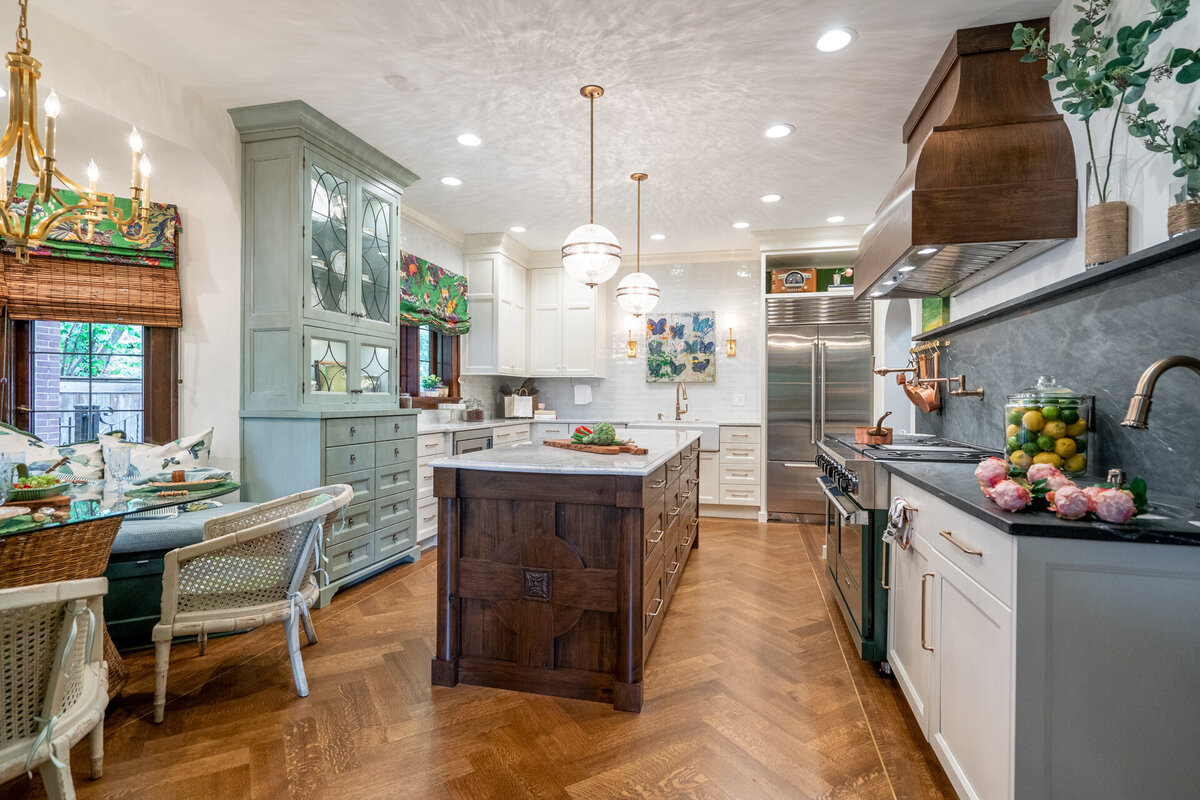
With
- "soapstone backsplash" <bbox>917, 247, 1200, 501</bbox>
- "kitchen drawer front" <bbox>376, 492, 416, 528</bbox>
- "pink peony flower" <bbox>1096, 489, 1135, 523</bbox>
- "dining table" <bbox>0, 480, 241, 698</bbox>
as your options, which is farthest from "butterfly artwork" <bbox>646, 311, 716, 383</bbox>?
"pink peony flower" <bbox>1096, 489, 1135, 523</bbox>

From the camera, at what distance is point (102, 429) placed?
3.15 m

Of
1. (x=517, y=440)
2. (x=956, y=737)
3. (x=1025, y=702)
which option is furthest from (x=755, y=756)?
(x=517, y=440)

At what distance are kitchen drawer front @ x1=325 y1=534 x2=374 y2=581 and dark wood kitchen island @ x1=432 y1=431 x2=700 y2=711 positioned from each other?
1.30 metres

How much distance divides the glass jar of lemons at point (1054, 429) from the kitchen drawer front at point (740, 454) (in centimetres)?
356

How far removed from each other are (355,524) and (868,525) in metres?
2.84

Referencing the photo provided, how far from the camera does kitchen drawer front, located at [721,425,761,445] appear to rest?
558 centimetres

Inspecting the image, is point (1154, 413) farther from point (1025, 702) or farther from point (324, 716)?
point (324, 716)

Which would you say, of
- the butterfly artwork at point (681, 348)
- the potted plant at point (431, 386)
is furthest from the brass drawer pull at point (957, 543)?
the butterfly artwork at point (681, 348)

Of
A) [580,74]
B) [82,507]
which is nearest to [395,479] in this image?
[82,507]

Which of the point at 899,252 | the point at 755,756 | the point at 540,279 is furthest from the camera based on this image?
the point at 540,279

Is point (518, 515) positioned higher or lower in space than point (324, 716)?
higher

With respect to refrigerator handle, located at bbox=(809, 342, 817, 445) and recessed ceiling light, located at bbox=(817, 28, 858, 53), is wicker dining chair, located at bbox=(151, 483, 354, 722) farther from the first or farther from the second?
refrigerator handle, located at bbox=(809, 342, 817, 445)

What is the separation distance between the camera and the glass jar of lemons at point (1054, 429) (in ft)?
6.14

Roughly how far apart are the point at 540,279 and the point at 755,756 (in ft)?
17.3
